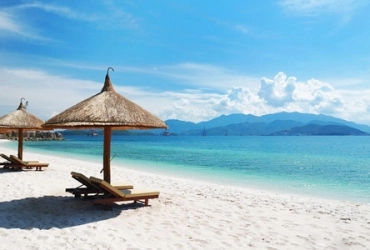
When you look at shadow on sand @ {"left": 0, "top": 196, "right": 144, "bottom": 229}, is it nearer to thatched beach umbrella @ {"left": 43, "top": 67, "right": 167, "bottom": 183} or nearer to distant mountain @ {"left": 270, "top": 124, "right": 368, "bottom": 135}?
thatched beach umbrella @ {"left": 43, "top": 67, "right": 167, "bottom": 183}

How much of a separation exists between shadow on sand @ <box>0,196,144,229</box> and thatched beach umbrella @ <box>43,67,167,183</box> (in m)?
0.76

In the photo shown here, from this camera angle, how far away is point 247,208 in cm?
654

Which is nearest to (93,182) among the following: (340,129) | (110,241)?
(110,241)

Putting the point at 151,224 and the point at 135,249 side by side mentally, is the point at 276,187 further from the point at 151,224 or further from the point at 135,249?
the point at 135,249

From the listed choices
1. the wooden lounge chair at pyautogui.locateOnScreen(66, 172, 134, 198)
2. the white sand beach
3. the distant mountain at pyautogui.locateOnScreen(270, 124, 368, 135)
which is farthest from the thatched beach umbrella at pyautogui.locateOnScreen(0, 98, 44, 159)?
the distant mountain at pyautogui.locateOnScreen(270, 124, 368, 135)

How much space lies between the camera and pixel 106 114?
5695 millimetres

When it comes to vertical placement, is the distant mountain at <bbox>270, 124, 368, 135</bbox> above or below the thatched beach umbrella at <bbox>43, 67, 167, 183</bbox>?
above

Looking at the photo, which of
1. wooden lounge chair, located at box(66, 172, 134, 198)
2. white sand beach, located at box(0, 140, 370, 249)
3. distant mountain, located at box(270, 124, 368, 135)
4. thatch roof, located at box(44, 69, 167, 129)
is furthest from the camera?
distant mountain, located at box(270, 124, 368, 135)

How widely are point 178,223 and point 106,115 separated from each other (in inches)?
90.6

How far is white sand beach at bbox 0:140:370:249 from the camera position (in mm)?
4215

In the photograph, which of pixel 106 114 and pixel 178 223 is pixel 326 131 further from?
pixel 106 114

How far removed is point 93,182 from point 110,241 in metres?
1.85

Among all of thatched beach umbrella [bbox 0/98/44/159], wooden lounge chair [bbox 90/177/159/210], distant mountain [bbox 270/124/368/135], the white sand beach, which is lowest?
the white sand beach

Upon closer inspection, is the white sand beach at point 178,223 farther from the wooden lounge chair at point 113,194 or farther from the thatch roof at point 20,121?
the thatch roof at point 20,121
